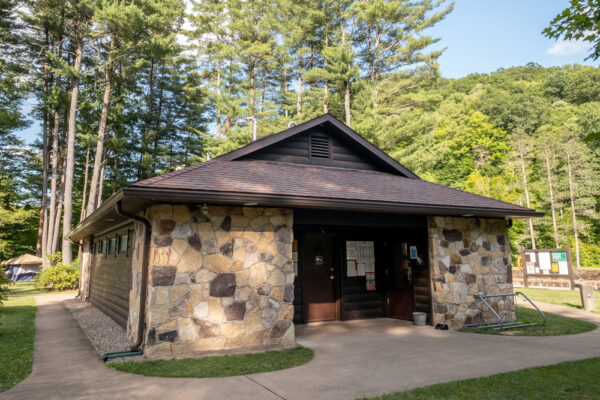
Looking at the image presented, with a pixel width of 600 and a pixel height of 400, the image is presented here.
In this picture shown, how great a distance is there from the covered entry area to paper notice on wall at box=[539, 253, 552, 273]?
957cm

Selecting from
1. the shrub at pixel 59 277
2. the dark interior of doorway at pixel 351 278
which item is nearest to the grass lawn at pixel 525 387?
the dark interior of doorway at pixel 351 278

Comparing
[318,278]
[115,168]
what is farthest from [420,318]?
[115,168]

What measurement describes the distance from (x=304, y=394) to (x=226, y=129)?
20.6 meters

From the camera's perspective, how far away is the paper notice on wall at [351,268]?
8961mm

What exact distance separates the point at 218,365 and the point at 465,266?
5.55 m

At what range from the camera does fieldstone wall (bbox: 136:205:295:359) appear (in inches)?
211

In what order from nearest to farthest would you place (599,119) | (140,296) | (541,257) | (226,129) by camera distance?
(140,296) → (541,257) → (226,129) → (599,119)

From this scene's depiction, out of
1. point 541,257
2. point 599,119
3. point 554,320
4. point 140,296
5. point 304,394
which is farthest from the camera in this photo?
point 599,119

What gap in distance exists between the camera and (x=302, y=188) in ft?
21.1

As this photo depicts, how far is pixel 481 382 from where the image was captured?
13.5 feet

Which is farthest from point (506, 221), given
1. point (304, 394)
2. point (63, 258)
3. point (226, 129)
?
point (63, 258)

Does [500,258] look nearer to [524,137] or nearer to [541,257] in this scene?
[541,257]

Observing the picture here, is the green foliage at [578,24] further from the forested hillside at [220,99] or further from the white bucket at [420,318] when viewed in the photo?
the forested hillside at [220,99]

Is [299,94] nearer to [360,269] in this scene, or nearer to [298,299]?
[360,269]
